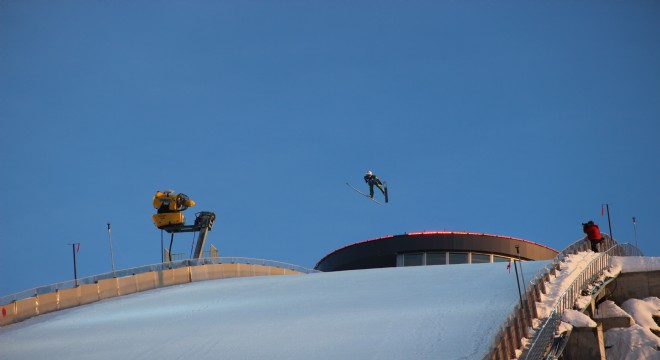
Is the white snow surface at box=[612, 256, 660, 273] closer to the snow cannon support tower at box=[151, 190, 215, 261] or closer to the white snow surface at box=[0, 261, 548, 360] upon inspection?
the white snow surface at box=[0, 261, 548, 360]

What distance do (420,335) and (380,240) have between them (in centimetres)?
3632

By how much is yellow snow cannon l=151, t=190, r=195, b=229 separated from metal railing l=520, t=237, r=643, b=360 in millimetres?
24869

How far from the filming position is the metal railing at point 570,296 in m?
24.0

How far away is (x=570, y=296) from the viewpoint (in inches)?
1201

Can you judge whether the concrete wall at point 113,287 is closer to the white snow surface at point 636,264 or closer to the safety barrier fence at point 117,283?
the safety barrier fence at point 117,283

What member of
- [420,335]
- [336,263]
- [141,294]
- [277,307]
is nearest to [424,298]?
[277,307]

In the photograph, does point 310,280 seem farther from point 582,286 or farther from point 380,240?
point 380,240

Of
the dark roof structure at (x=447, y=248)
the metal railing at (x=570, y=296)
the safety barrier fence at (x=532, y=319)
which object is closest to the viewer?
the safety barrier fence at (x=532, y=319)

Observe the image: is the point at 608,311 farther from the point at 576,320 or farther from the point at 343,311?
the point at 343,311

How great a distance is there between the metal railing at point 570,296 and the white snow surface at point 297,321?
1150mm

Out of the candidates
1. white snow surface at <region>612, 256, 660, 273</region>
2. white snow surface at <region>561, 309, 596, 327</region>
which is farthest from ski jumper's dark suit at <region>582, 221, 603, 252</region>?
white snow surface at <region>561, 309, 596, 327</region>

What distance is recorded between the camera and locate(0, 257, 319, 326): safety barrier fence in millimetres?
36906

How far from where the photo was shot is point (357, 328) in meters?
27.5

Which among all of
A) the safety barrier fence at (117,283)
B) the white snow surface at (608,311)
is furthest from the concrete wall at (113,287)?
the white snow surface at (608,311)
